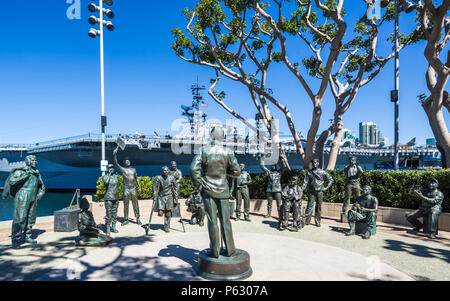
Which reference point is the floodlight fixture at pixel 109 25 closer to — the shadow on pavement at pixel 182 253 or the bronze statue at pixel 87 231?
the bronze statue at pixel 87 231

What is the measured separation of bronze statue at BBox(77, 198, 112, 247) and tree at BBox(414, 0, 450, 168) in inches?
500

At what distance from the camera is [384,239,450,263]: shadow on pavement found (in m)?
5.89

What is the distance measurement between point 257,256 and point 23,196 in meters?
5.94

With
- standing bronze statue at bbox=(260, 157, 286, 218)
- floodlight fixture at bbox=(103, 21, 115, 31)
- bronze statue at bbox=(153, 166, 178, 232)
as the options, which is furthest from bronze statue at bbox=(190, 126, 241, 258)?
floodlight fixture at bbox=(103, 21, 115, 31)

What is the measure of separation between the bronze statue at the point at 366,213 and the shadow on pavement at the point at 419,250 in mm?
621

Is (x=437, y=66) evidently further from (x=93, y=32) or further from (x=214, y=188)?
(x=93, y=32)

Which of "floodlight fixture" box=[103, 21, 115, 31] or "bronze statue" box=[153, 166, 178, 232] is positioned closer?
"bronze statue" box=[153, 166, 178, 232]

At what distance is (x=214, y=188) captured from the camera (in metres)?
4.73

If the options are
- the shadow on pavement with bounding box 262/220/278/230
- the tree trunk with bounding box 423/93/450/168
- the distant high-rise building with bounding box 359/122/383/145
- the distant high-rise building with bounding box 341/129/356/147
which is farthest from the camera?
the distant high-rise building with bounding box 359/122/383/145

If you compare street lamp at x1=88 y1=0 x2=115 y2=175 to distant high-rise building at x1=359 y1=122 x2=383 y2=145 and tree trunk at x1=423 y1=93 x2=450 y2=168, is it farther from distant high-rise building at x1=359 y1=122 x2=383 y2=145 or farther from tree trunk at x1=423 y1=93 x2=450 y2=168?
distant high-rise building at x1=359 y1=122 x2=383 y2=145

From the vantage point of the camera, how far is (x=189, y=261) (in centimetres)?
544

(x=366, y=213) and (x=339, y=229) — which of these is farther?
(x=339, y=229)

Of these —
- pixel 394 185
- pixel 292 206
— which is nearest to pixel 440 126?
pixel 394 185

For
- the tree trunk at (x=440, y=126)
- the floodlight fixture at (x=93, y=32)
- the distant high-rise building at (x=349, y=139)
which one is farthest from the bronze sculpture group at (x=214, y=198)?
the distant high-rise building at (x=349, y=139)
